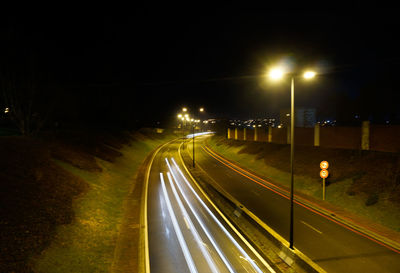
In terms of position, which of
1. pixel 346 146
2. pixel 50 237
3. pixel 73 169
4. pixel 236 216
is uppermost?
pixel 346 146

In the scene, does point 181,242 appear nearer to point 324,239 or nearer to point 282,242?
point 282,242

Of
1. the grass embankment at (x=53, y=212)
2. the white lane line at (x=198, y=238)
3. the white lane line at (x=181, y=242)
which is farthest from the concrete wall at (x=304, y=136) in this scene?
the grass embankment at (x=53, y=212)

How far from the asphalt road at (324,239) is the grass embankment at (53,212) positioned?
10.0m

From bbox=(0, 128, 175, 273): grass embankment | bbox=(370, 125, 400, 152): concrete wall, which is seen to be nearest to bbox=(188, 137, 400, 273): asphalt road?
bbox=(0, 128, 175, 273): grass embankment

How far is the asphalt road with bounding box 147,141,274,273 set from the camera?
10.3 m

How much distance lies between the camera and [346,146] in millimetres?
24594

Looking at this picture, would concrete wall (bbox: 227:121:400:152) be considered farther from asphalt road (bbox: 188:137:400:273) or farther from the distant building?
the distant building

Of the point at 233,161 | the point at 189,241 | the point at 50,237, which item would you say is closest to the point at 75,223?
the point at 50,237

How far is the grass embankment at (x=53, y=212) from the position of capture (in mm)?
9422

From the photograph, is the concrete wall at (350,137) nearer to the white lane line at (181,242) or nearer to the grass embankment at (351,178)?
the grass embankment at (351,178)

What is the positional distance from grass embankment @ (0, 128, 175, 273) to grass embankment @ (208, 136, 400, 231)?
17.2m

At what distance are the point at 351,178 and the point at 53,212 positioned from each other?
2320 cm

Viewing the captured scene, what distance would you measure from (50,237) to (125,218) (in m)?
5.50

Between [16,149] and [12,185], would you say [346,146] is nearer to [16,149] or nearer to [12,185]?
[12,185]
